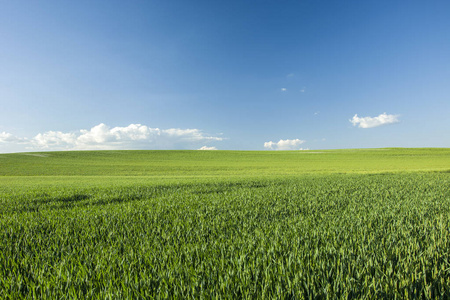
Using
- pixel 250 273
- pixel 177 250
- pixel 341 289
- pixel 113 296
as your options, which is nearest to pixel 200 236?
pixel 177 250

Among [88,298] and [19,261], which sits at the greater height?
[88,298]

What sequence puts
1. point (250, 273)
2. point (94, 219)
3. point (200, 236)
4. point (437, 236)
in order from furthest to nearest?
point (94, 219), point (200, 236), point (437, 236), point (250, 273)

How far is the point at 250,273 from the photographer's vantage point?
2.21 meters

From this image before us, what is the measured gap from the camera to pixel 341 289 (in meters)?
1.88

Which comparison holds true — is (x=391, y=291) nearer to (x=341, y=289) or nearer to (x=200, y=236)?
(x=341, y=289)

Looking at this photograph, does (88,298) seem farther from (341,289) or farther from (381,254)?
(381,254)

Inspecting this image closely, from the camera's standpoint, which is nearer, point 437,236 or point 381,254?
point 381,254

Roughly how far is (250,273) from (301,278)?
1.57ft

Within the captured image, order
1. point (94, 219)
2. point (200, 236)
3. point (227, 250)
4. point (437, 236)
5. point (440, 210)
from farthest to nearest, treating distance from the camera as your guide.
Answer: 1. point (440, 210)
2. point (94, 219)
3. point (200, 236)
4. point (437, 236)
5. point (227, 250)

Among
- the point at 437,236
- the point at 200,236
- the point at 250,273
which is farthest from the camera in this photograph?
the point at 200,236

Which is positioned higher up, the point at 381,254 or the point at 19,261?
the point at 381,254

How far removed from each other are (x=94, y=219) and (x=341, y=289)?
16.3 feet

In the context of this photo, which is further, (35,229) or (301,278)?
(35,229)

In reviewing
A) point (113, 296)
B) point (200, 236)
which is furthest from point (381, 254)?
point (113, 296)
